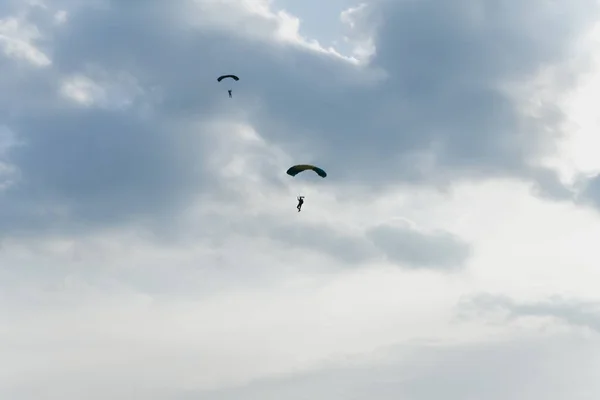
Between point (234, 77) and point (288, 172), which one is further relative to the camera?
point (234, 77)

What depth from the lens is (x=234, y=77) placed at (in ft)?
331

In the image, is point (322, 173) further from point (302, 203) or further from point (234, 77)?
point (234, 77)

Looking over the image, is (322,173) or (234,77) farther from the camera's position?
(234,77)

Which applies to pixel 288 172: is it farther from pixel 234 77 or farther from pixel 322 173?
pixel 234 77

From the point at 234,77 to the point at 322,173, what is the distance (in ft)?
77.9

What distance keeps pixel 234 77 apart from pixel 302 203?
26.1 m

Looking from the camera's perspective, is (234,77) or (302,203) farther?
(234,77)

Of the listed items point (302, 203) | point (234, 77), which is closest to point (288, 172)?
point (302, 203)

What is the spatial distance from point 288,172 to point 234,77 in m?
21.9

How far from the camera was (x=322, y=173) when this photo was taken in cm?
9331

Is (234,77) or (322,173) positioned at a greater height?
(234,77)

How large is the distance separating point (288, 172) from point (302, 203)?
5531 millimetres

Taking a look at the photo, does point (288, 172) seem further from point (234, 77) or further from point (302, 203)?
point (234, 77)

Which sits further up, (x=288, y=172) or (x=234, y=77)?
(x=234, y=77)
